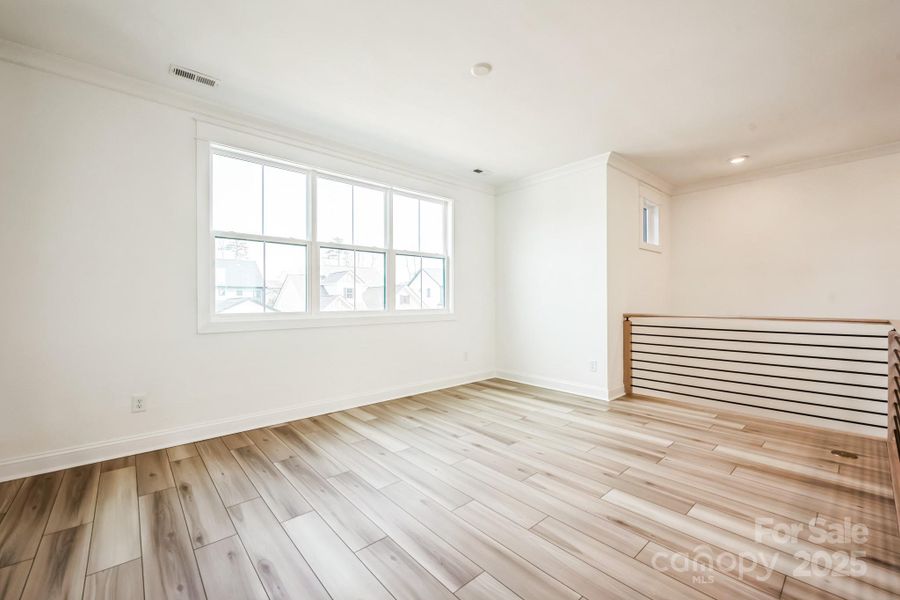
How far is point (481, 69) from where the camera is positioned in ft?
8.21

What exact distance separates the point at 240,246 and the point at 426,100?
6.46ft

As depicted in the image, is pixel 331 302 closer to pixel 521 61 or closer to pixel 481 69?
pixel 481 69

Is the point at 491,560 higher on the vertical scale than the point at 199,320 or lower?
lower

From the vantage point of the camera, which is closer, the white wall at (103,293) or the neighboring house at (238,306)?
the white wall at (103,293)

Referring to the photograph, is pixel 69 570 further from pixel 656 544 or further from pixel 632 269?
pixel 632 269

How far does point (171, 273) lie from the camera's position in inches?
111

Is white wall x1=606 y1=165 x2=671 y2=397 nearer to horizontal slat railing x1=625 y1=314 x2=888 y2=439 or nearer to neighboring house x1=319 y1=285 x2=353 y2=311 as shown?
horizontal slat railing x1=625 y1=314 x2=888 y2=439

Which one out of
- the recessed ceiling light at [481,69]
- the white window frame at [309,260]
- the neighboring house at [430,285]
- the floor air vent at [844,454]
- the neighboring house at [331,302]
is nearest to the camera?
the recessed ceiling light at [481,69]

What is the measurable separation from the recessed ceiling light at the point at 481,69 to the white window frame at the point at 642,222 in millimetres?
2892

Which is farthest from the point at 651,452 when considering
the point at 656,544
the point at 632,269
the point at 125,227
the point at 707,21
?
the point at 125,227

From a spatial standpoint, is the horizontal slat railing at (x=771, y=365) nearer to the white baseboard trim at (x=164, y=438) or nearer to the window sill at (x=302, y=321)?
the window sill at (x=302, y=321)

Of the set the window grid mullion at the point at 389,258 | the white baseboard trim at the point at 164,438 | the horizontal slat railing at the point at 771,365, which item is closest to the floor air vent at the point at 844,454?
the horizontal slat railing at the point at 771,365

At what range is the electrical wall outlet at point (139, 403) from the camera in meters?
2.65

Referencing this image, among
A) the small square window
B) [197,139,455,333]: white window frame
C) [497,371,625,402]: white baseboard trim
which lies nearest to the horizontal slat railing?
[497,371,625,402]: white baseboard trim
